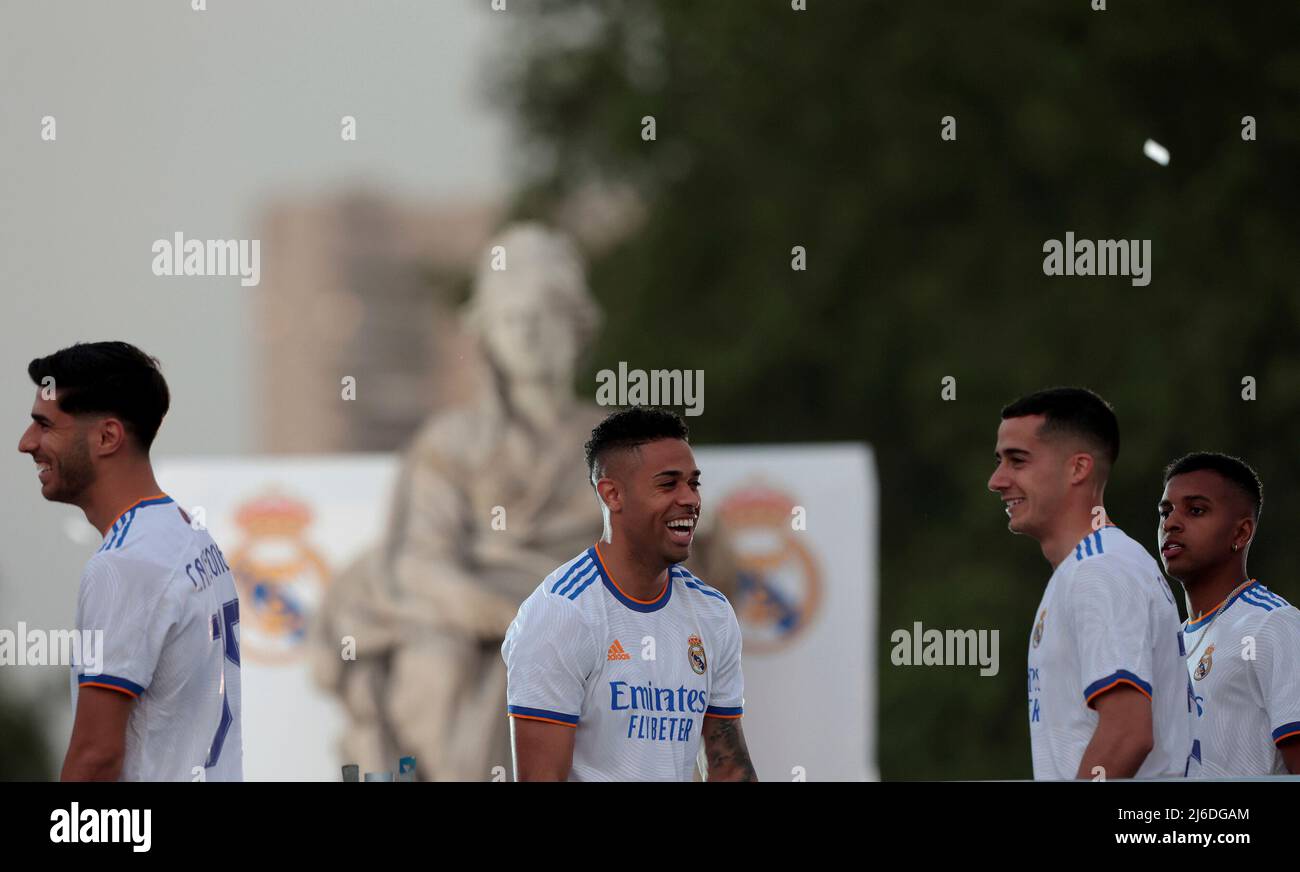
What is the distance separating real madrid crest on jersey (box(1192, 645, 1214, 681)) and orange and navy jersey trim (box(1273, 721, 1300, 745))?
0.97 feet

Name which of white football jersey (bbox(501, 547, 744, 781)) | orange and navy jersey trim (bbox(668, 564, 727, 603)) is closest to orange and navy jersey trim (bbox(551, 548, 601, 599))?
white football jersey (bbox(501, 547, 744, 781))

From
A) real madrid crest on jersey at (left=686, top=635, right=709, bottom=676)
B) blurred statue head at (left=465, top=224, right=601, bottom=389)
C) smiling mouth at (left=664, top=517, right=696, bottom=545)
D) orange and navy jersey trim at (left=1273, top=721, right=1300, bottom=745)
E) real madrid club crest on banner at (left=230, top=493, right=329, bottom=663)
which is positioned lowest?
orange and navy jersey trim at (left=1273, top=721, right=1300, bottom=745)

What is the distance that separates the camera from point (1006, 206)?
1703 cm

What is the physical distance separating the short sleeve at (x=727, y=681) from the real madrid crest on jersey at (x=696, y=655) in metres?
0.11

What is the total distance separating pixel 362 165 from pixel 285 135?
29.8 inches

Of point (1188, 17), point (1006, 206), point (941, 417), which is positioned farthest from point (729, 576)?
point (1188, 17)

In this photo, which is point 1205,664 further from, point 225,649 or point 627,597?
point 225,649

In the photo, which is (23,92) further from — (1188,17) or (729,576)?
(1188,17)

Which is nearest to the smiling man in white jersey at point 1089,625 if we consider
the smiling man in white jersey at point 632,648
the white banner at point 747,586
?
the smiling man in white jersey at point 632,648

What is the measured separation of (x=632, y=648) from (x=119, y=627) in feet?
4.49

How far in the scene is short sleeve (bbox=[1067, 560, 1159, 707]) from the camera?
16.9ft

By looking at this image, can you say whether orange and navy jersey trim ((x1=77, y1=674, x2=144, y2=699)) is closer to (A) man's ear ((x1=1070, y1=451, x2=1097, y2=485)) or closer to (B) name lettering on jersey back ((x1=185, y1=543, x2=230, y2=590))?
(B) name lettering on jersey back ((x1=185, y1=543, x2=230, y2=590))

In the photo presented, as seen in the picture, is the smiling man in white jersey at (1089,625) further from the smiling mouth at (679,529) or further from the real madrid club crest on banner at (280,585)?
the real madrid club crest on banner at (280,585)

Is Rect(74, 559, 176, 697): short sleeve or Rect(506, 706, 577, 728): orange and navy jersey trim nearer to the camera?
Rect(74, 559, 176, 697): short sleeve
